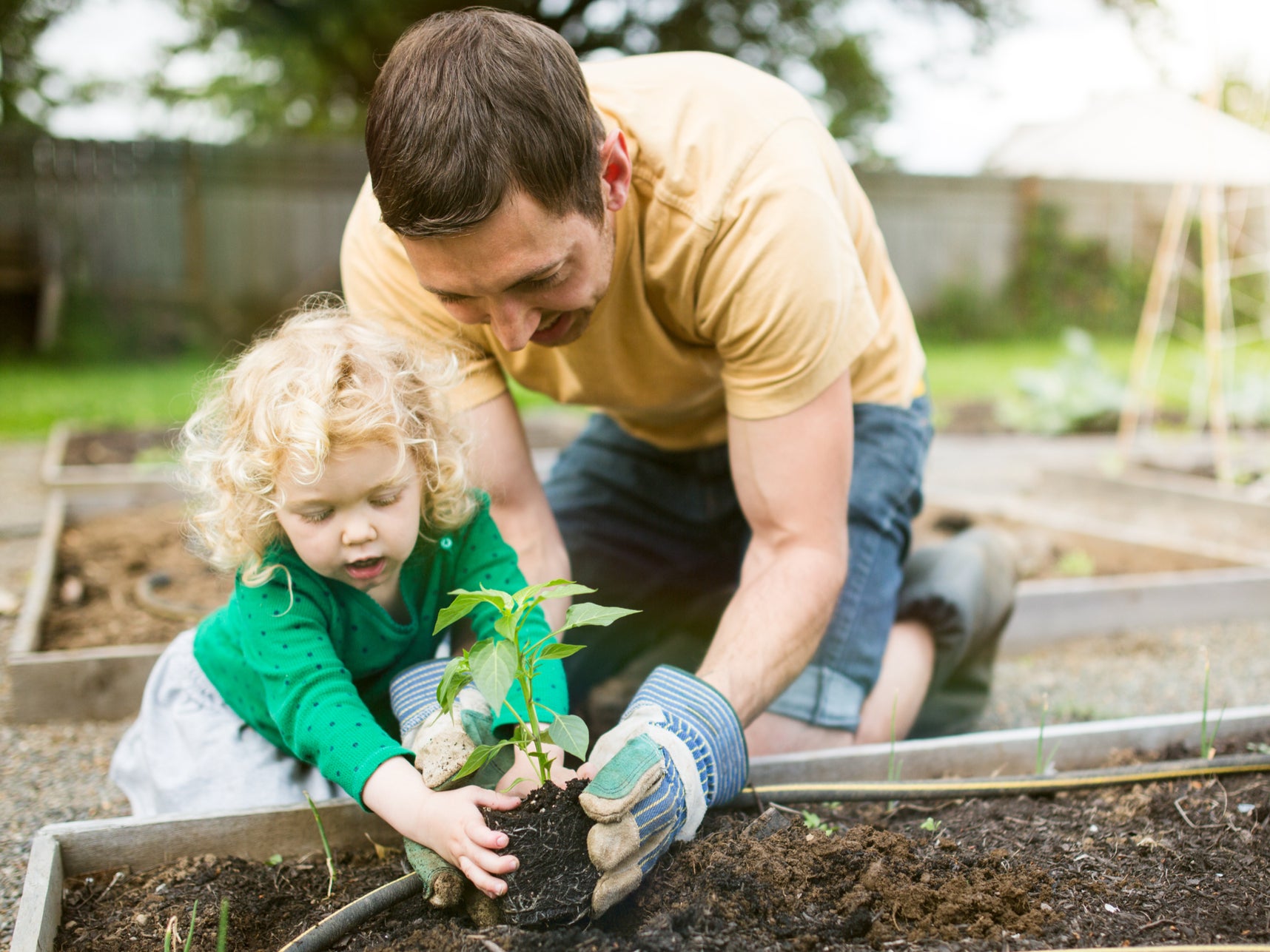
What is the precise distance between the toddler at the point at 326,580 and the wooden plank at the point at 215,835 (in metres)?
0.11

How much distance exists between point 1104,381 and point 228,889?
278 inches

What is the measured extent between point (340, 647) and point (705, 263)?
1.00m

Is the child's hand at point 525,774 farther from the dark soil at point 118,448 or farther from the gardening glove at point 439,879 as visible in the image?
the dark soil at point 118,448

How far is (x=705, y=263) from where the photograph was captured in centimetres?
195

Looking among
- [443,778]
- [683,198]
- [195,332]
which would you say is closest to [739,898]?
[443,778]

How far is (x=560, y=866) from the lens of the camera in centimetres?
137

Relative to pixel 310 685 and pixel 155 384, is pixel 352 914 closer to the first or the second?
pixel 310 685

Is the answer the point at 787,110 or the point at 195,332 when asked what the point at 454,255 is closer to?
the point at 787,110

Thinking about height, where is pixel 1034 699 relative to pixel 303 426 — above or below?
below

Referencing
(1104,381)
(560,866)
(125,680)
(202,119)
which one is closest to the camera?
(560,866)

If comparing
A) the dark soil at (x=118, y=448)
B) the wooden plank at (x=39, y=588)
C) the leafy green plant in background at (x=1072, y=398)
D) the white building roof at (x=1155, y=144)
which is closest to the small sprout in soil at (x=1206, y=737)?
the wooden plank at (x=39, y=588)

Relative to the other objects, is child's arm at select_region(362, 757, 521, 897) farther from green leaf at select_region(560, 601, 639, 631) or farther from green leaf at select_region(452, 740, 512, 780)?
green leaf at select_region(560, 601, 639, 631)

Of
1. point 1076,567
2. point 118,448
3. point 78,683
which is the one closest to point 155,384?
point 118,448

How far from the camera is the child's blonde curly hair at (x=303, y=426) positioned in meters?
1.56
